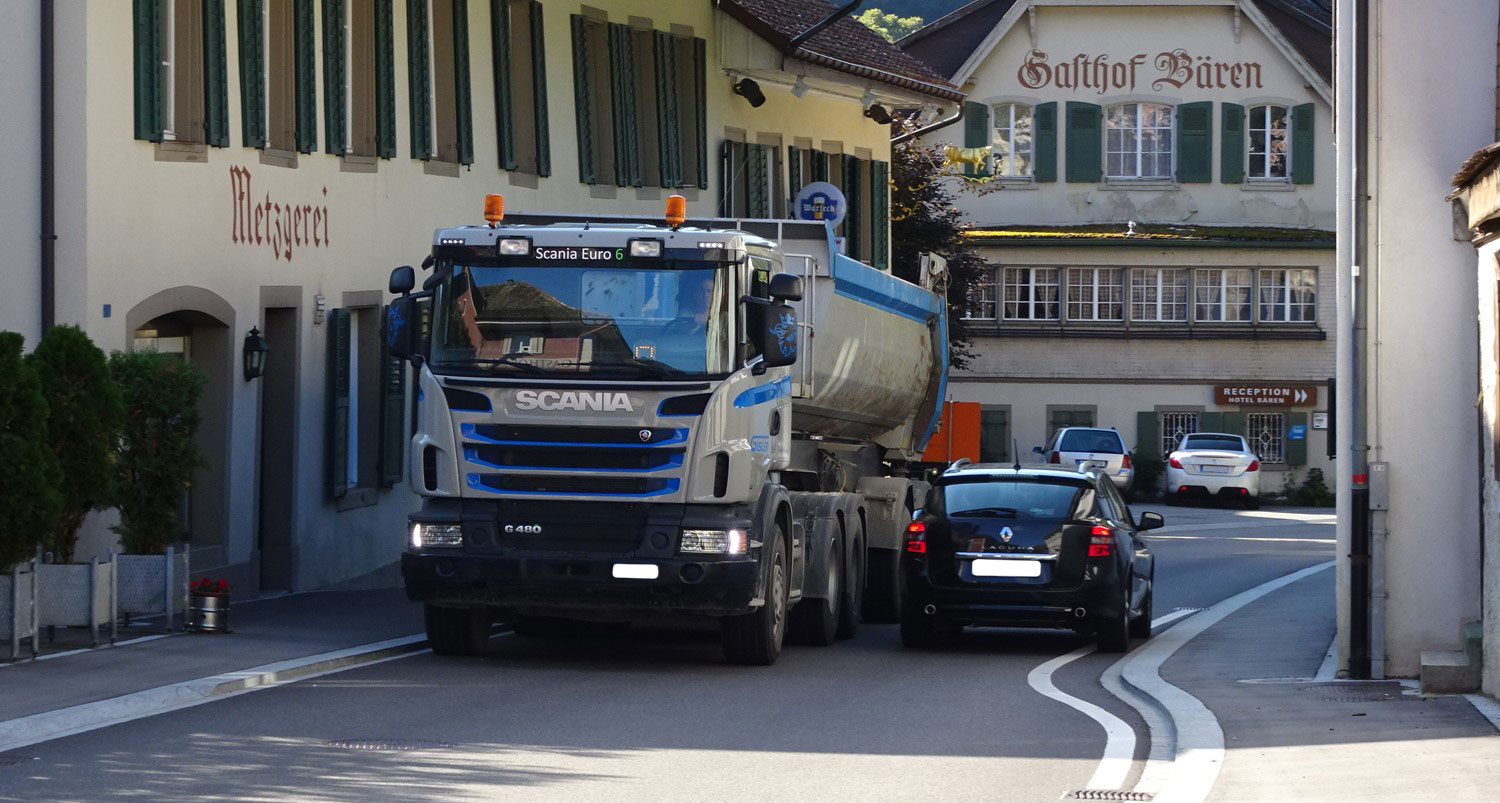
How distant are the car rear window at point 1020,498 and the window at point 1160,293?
122 ft

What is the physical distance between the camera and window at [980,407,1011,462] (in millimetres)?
53688

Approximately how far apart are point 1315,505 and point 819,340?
3633 centimetres

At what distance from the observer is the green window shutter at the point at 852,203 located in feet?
115

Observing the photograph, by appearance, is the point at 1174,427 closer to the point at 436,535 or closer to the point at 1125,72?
the point at 1125,72

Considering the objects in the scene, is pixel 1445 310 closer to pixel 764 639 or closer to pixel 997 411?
pixel 764 639

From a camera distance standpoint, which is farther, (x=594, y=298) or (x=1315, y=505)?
(x=1315, y=505)

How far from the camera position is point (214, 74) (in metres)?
18.8

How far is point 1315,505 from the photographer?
51406mm

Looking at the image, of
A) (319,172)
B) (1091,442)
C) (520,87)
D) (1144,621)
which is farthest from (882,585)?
(1091,442)

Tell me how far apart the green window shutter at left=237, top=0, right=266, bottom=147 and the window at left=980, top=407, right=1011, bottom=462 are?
35.4 m

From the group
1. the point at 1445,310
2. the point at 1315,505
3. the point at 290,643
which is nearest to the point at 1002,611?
the point at 1445,310

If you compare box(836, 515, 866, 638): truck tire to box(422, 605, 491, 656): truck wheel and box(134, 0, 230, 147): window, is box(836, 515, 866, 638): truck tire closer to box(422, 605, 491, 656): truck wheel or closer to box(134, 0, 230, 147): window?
box(422, 605, 491, 656): truck wheel

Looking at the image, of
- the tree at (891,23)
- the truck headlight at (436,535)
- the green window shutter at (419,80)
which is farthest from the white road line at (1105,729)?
the tree at (891,23)

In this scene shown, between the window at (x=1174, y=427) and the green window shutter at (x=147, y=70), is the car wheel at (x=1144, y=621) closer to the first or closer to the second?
the green window shutter at (x=147, y=70)
